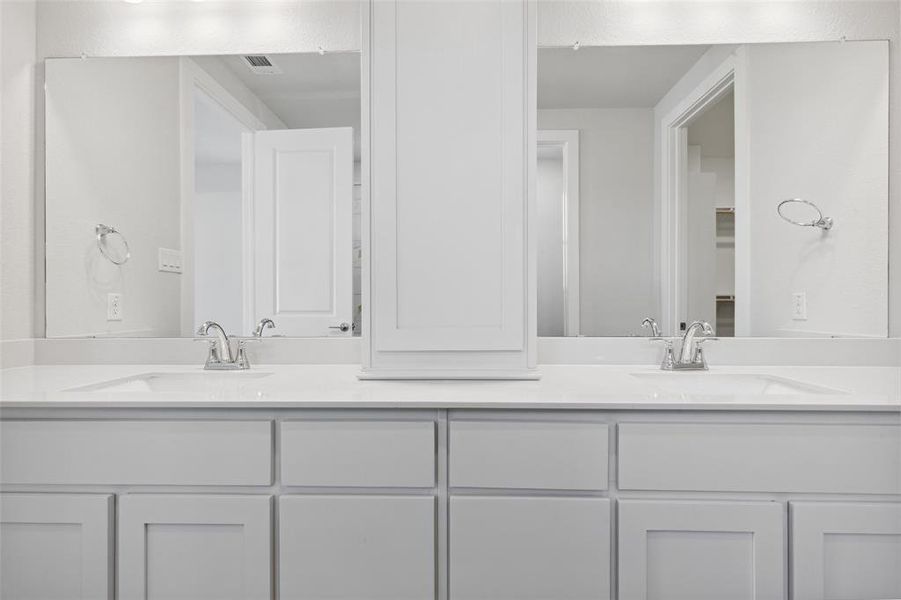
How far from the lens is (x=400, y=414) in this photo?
3.64ft

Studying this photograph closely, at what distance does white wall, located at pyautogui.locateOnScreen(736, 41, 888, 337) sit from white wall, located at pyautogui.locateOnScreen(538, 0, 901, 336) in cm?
3

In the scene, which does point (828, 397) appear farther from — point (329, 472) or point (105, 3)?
point (105, 3)

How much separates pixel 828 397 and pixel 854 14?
1.29 meters

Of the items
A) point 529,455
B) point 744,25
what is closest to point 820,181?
point 744,25

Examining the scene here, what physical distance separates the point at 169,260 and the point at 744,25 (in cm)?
201

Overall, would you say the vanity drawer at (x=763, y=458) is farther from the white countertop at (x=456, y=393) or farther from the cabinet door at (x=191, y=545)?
the cabinet door at (x=191, y=545)

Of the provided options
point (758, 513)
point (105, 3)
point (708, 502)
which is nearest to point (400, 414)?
point (708, 502)

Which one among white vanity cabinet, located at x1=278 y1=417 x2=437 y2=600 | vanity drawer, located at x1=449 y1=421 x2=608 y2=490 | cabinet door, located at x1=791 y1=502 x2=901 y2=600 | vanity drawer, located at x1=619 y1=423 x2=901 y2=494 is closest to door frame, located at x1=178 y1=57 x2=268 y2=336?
white vanity cabinet, located at x1=278 y1=417 x2=437 y2=600

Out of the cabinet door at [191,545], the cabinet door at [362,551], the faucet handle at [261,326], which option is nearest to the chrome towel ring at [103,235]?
the faucet handle at [261,326]

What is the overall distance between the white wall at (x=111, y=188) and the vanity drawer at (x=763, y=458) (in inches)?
59.3

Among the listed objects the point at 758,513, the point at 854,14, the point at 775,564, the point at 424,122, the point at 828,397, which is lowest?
the point at 775,564

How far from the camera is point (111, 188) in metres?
1.68

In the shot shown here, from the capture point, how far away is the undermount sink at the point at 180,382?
1357mm

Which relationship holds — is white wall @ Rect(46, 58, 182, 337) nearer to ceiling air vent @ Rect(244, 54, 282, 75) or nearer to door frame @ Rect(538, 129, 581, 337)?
ceiling air vent @ Rect(244, 54, 282, 75)
